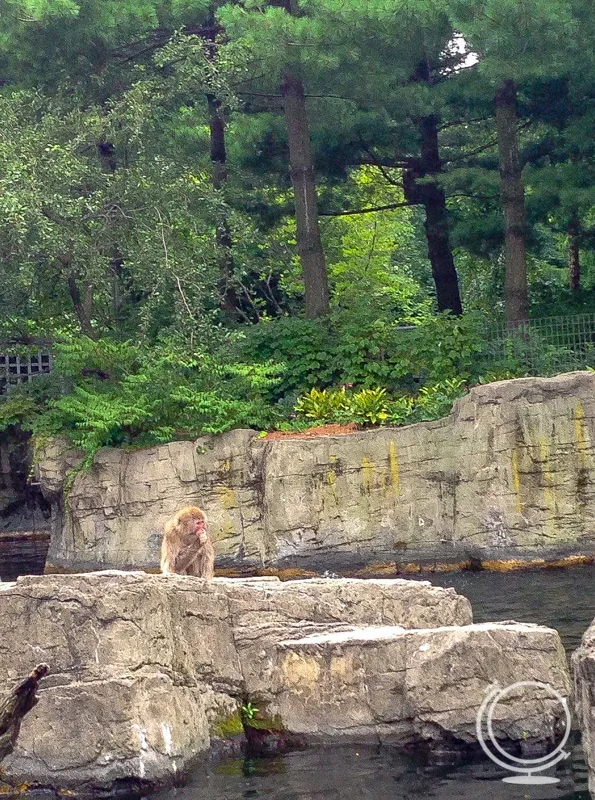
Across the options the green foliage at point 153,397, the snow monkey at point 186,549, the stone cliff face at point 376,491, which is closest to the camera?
the snow monkey at point 186,549

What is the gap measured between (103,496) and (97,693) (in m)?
12.1

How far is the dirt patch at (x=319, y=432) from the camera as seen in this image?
19.7 m

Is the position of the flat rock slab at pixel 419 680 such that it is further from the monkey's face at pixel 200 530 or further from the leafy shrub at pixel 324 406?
the leafy shrub at pixel 324 406

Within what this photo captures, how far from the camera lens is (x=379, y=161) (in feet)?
82.1

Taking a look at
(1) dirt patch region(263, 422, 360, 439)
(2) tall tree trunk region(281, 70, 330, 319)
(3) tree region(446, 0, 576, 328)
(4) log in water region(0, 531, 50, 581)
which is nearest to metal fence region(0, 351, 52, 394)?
(4) log in water region(0, 531, 50, 581)

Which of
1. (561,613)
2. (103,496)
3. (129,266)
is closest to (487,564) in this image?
(561,613)

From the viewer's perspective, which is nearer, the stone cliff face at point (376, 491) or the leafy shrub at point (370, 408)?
the stone cliff face at point (376, 491)

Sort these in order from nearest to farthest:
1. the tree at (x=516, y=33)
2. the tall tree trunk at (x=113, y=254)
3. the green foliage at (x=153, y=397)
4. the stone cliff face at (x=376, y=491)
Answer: the tree at (x=516, y=33), the stone cliff face at (x=376, y=491), the green foliage at (x=153, y=397), the tall tree trunk at (x=113, y=254)

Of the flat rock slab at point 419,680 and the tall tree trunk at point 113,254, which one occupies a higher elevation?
the tall tree trunk at point 113,254

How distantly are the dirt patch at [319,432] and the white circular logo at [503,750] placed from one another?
1060 centimetres

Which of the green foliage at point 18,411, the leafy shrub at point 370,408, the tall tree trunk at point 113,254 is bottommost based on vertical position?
the leafy shrub at point 370,408

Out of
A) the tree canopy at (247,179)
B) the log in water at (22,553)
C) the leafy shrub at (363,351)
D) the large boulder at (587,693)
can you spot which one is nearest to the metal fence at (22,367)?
the tree canopy at (247,179)

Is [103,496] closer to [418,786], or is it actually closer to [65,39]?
[65,39]

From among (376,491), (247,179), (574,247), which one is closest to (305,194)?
(247,179)
